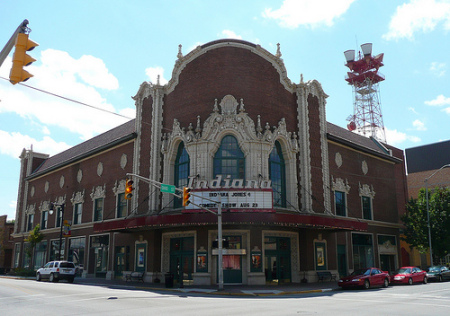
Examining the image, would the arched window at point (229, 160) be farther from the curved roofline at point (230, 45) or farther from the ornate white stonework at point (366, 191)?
the ornate white stonework at point (366, 191)

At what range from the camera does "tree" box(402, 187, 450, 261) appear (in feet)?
137

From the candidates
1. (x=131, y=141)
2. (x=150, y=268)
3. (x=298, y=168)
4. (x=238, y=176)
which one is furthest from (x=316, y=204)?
(x=131, y=141)

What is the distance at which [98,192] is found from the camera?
140 ft

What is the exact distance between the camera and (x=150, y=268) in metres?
33.4

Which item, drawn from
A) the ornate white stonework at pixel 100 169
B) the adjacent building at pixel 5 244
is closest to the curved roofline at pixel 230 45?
the ornate white stonework at pixel 100 169

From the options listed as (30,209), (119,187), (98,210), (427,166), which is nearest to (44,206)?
(30,209)

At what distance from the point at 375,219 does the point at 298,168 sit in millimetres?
13247

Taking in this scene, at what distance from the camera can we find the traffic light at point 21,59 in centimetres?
874

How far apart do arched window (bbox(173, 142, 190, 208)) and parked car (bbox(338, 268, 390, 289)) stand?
1390 cm

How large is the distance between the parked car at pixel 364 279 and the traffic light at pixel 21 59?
24097mm

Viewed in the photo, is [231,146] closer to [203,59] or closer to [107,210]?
[203,59]

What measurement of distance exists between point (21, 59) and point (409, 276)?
31.1 m

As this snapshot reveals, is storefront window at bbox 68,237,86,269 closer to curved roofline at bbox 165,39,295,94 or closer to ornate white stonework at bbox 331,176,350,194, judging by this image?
curved roofline at bbox 165,39,295,94

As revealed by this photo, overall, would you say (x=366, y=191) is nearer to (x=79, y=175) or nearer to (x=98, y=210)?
(x=98, y=210)
